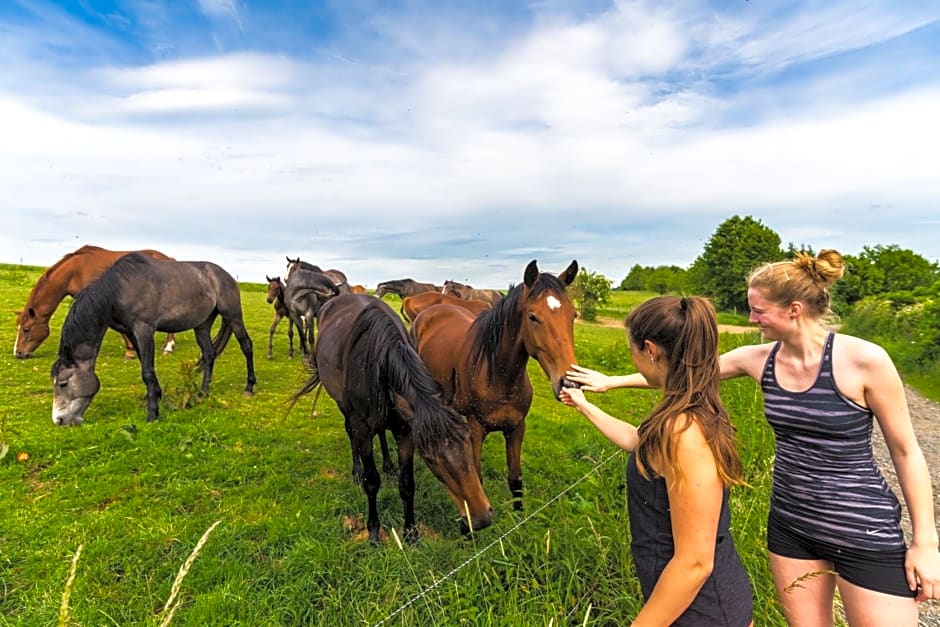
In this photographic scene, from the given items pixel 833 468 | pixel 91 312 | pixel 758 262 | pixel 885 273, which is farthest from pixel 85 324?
pixel 885 273

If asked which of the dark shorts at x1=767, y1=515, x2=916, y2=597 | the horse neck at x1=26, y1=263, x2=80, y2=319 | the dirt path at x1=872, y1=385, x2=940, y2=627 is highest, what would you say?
the horse neck at x1=26, y1=263, x2=80, y2=319

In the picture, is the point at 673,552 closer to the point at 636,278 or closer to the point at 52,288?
the point at 52,288

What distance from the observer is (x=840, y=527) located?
72.4 inches

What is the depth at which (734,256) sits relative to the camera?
31984 millimetres

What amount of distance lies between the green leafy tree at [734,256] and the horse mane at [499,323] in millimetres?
31562

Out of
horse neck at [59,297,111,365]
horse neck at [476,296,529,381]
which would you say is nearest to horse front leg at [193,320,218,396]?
horse neck at [59,297,111,365]

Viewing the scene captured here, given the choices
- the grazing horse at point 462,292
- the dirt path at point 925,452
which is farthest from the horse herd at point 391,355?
the grazing horse at point 462,292

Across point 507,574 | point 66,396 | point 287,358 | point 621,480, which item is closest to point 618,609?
point 507,574

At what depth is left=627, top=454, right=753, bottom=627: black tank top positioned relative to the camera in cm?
155

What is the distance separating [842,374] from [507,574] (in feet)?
6.30

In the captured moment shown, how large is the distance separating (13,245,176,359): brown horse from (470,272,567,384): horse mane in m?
7.29

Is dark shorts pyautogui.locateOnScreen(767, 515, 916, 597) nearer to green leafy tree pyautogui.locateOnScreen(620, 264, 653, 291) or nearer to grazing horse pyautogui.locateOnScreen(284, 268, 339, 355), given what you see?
grazing horse pyautogui.locateOnScreen(284, 268, 339, 355)

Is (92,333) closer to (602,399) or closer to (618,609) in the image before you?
(618,609)

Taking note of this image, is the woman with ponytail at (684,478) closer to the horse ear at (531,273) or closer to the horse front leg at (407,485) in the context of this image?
the horse ear at (531,273)
